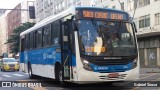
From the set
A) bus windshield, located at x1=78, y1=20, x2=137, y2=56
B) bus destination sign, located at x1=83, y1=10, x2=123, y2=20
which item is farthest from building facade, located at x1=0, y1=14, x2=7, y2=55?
bus windshield, located at x1=78, y1=20, x2=137, y2=56

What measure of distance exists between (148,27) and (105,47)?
28985 mm

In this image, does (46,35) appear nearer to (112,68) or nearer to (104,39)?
(104,39)

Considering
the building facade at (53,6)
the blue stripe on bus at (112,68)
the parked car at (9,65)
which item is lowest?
→ the parked car at (9,65)

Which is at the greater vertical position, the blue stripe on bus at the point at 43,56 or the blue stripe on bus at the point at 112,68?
the blue stripe on bus at the point at 43,56

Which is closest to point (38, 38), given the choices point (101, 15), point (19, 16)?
point (101, 15)

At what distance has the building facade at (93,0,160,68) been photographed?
→ 3981cm

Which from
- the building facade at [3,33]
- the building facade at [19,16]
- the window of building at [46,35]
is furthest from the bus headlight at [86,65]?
the building facade at [3,33]

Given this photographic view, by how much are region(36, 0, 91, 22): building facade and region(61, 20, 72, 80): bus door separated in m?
45.5

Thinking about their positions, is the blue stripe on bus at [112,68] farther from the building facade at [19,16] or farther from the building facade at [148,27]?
the building facade at [19,16]

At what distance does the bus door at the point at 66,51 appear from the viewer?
44.8 ft

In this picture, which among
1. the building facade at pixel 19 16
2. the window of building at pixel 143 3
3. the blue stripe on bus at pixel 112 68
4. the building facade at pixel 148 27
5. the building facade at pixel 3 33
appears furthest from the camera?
the building facade at pixel 3 33

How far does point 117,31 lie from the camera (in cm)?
1332

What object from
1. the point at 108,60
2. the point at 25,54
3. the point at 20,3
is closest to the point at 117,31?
the point at 108,60

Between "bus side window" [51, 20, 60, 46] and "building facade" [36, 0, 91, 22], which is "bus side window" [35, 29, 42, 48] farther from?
"building facade" [36, 0, 91, 22]
